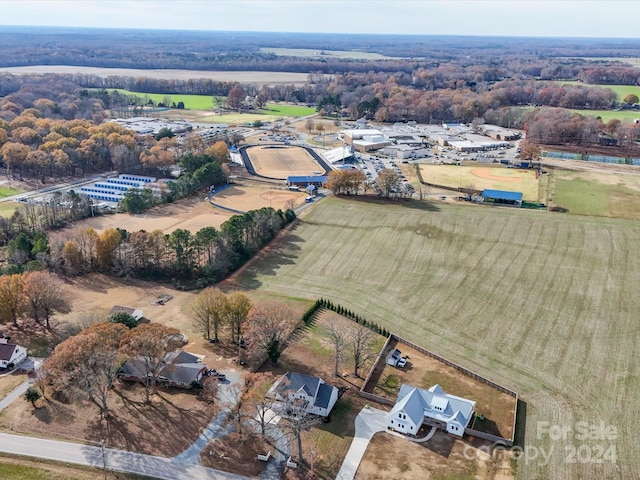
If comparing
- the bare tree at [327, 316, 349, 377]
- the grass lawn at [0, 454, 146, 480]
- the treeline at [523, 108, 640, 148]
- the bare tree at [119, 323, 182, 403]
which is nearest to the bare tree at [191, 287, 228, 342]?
the bare tree at [119, 323, 182, 403]

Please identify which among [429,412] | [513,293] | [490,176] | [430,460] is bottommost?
[430,460]

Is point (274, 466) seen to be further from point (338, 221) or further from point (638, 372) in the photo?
point (338, 221)

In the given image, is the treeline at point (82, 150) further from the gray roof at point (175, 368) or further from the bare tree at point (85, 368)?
the bare tree at point (85, 368)

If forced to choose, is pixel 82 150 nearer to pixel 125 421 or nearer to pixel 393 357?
pixel 125 421

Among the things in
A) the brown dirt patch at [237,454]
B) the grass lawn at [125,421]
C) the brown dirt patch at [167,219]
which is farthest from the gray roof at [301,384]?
the brown dirt patch at [167,219]

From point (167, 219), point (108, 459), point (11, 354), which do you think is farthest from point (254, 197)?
point (108, 459)

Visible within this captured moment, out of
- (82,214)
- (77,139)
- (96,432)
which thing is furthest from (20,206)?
(96,432)
